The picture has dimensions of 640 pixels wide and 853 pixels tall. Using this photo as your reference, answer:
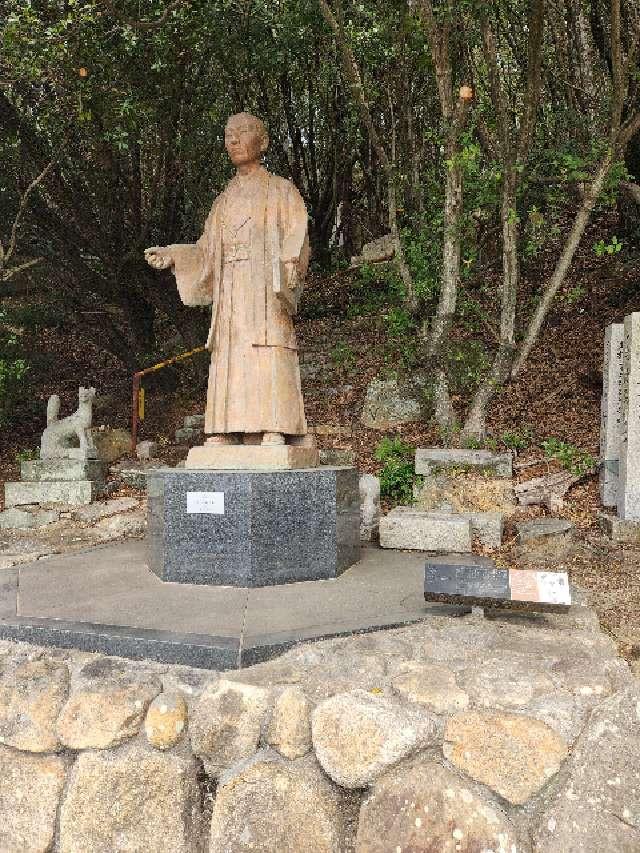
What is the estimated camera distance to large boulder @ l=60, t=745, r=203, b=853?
2254mm

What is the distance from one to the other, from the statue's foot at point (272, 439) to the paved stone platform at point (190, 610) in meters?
0.83

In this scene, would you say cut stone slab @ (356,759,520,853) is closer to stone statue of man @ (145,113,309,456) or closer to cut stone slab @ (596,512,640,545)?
stone statue of man @ (145,113,309,456)

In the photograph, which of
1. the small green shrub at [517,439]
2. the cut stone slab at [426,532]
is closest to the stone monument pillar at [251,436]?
the cut stone slab at [426,532]

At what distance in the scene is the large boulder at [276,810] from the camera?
2127 millimetres

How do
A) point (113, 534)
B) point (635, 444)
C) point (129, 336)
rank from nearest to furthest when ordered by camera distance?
point (635, 444), point (113, 534), point (129, 336)

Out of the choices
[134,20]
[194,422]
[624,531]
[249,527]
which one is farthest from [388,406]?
[249,527]

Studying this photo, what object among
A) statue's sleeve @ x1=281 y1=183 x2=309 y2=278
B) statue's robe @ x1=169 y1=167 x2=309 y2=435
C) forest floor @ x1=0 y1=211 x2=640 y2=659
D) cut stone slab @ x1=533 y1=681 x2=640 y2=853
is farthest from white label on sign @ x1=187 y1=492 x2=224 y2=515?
forest floor @ x1=0 y1=211 x2=640 y2=659

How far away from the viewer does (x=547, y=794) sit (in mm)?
2070

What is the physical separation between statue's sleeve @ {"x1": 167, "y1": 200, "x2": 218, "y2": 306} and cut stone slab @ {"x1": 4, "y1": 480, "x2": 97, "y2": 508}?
4005mm

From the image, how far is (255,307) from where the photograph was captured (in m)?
4.00

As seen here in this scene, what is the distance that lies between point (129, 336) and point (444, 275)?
5.72 metres

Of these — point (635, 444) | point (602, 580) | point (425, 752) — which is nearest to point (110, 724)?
point (425, 752)

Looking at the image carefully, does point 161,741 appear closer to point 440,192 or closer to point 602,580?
point 602,580

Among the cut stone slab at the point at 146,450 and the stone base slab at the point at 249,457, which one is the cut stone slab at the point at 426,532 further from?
the cut stone slab at the point at 146,450
